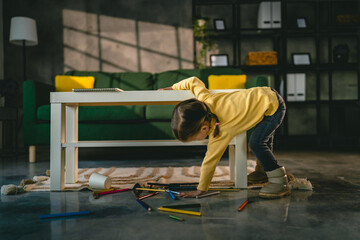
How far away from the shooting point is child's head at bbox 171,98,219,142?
3.58ft

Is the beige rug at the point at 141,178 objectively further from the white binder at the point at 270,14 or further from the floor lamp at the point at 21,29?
the white binder at the point at 270,14

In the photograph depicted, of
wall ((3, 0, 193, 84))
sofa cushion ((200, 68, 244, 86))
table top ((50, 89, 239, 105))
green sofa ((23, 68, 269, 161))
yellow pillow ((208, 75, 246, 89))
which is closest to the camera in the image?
table top ((50, 89, 239, 105))

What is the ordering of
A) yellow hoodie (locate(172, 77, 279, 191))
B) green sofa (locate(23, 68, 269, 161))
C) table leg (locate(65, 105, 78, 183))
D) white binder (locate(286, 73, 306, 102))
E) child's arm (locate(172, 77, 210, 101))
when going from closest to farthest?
yellow hoodie (locate(172, 77, 279, 191)), child's arm (locate(172, 77, 210, 101)), table leg (locate(65, 105, 78, 183)), green sofa (locate(23, 68, 269, 161)), white binder (locate(286, 73, 306, 102))

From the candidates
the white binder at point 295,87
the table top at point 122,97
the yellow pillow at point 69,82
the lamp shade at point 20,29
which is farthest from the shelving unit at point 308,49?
the table top at point 122,97

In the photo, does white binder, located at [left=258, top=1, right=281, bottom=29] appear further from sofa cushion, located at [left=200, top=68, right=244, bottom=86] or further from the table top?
the table top

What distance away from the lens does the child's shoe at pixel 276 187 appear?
125 cm

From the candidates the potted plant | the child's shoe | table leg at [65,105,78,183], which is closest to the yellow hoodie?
the child's shoe

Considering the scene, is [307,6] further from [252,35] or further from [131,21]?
[131,21]

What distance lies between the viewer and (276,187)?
4.17ft

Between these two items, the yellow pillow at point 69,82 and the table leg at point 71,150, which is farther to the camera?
the yellow pillow at point 69,82

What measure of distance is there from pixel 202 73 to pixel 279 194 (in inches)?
87.6

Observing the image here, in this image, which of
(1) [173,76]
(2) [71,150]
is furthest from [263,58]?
(2) [71,150]

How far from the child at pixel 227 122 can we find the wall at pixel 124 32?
2.87m

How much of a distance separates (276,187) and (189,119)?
54 cm
